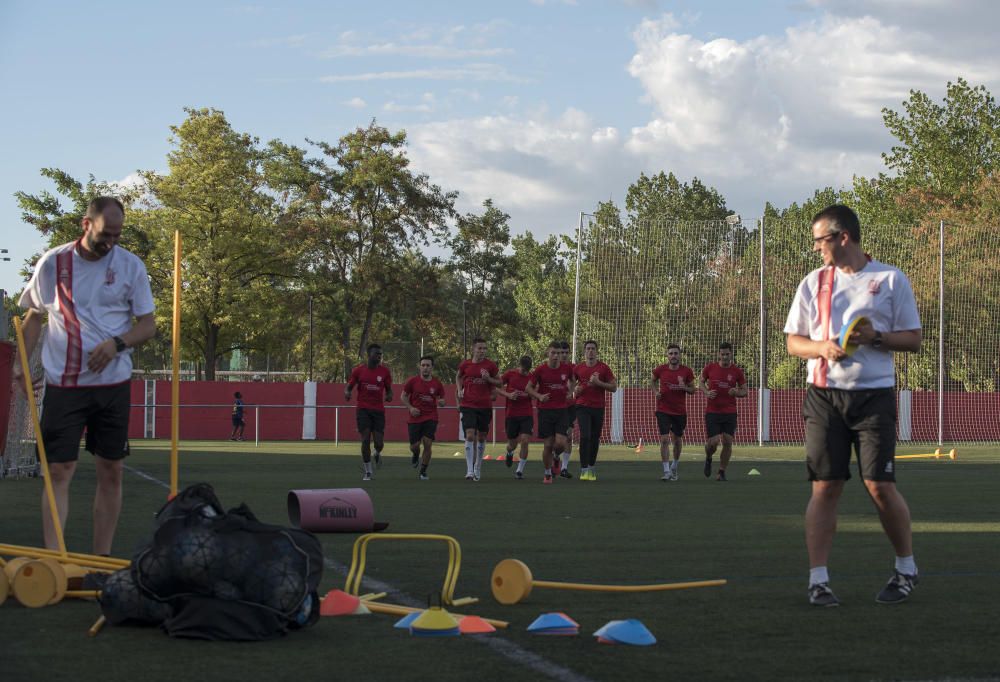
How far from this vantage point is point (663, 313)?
41.9 meters

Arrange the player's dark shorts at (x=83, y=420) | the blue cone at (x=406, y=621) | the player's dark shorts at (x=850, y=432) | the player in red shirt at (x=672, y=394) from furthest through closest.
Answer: the player in red shirt at (x=672, y=394) < the player's dark shorts at (x=83, y=420) < the player's dark shorts at (x=850, y=432) < the blue cone at (x=406, y=621)

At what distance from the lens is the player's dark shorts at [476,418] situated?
20.8 m

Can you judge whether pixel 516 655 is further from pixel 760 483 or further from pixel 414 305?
pixel 414 305

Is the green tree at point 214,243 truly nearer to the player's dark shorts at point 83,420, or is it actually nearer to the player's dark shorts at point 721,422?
the player's dark shorts at point 721,422

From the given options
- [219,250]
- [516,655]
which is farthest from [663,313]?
[516,655]

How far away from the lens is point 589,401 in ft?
68.1

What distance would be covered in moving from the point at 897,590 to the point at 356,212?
4852 cm

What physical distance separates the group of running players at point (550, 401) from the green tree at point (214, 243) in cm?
2886

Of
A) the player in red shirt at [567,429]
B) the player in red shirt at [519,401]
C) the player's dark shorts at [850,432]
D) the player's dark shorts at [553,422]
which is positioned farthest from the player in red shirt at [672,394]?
the player's dark shorts at [850,432]

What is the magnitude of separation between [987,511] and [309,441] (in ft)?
107

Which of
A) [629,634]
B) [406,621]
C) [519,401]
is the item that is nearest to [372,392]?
[519,401]

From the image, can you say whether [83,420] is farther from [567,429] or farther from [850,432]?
[567,429]

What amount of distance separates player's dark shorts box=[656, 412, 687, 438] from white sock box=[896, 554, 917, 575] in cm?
1390

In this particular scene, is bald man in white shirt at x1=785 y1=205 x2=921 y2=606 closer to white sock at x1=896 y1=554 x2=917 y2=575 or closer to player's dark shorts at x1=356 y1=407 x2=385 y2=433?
white sock at x1=896 y1=554 x2=917 y2=575
